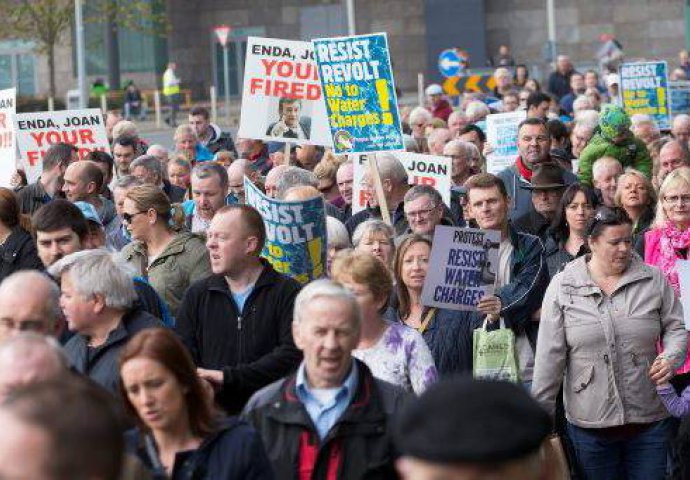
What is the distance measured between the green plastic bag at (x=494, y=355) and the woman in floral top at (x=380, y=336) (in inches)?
49.8

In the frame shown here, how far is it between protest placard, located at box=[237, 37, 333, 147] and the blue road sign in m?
22.0

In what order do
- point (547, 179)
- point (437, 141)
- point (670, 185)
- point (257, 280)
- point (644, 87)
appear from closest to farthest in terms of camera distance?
point (257, 280), point (670, 185), point (547, 179), point (437, 141), point (644, 87)

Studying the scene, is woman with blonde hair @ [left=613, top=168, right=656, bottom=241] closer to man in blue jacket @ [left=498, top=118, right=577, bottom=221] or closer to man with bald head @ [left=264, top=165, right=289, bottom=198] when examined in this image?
man in blue jacket @ [left=498, top=118, right=577, bottom=221]

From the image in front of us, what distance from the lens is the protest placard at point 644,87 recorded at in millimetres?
20938

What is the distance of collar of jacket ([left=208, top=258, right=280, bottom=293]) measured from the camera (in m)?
7.88

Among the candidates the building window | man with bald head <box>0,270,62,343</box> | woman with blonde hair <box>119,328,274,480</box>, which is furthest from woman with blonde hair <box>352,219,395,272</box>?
the building window

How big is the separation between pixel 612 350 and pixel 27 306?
118 inches

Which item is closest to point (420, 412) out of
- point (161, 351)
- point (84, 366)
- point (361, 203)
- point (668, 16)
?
point (161, 351)

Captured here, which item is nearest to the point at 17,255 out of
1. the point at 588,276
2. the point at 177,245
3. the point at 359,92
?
the point at 177,245

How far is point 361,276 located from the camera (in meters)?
7.38

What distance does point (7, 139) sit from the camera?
14.6m

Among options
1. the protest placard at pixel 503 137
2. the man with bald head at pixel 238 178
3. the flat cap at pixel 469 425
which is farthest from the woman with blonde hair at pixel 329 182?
the flat cap at pixel 469 425

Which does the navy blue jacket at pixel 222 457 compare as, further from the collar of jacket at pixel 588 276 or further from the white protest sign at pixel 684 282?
the white protest sign at pixel 684 282

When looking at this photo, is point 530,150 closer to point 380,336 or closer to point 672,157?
point 672,157
